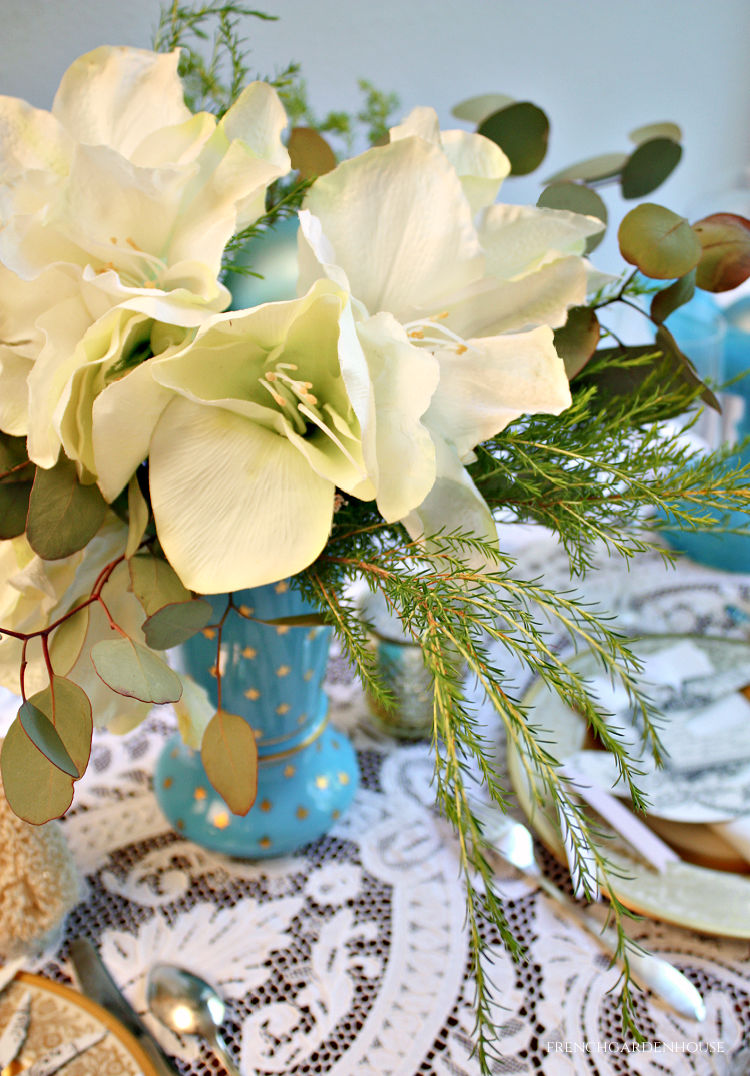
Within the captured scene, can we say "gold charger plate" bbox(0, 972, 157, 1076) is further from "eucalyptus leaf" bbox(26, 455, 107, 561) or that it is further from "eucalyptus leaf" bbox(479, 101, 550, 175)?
"eucalyptus leaf" bbox(479, 101, 550, 175)

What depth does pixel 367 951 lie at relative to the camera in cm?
41

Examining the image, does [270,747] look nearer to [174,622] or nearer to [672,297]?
[174,622]

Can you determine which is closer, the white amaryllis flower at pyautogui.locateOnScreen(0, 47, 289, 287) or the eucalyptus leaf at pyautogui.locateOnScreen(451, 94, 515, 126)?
the white amaryllis flower at pyautogui.locateOnScreen(0, 47, 289, 287)

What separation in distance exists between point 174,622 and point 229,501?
0.17 ft

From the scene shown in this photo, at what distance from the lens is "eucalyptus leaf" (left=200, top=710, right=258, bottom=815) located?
0.31 m

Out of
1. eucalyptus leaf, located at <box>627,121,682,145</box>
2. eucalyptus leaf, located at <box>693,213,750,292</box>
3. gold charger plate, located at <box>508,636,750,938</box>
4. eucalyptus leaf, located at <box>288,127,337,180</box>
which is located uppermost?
eucalyptus leaf, located at <box>627,121,682,145</box>

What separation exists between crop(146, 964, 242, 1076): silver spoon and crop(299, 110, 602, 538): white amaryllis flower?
262mm

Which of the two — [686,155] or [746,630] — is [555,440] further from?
[686,155]

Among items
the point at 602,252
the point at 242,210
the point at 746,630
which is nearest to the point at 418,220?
the point at 242,210

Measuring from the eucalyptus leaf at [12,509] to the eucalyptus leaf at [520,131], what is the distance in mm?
275

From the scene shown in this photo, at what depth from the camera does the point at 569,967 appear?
0.40 meters

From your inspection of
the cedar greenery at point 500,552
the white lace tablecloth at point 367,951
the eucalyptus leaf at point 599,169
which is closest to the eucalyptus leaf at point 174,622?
the cedar greenery at point 500,552

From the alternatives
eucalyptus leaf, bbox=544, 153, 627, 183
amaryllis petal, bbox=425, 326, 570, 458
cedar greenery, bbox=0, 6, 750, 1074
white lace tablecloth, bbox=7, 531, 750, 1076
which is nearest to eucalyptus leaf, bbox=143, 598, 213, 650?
cedar greenery, bbox=0, 6, 750, 1074

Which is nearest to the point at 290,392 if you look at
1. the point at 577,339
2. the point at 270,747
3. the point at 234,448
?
the point at 234,448
